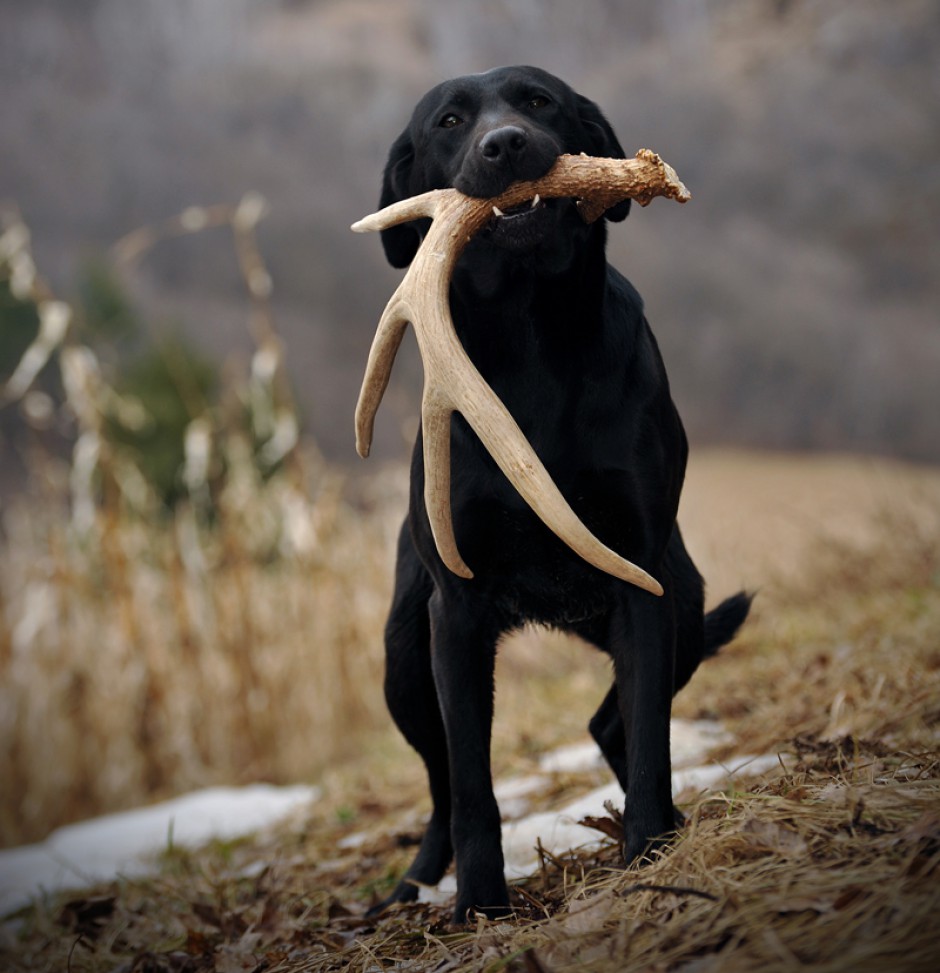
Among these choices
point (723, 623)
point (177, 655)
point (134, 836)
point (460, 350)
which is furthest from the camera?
point (177, 655)

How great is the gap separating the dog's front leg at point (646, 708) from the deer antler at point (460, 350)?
0.81 feet

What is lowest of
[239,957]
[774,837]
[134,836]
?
[134,836]

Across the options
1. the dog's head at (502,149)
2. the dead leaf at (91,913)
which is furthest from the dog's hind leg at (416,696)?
the dead leaf at (91,913)

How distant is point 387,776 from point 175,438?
26.9 meters

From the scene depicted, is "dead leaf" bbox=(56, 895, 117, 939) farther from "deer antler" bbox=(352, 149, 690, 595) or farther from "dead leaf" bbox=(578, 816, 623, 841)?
"deer antler" bbox=(352, 149, 690, 595)

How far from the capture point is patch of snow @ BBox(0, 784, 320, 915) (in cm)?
380

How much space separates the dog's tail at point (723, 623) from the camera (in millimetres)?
2709

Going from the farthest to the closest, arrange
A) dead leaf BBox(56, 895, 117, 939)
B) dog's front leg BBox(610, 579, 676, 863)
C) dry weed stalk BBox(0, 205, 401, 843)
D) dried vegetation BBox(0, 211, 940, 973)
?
dry weed stalk BBox(0, 205, 401, 843) < dead leaf BBox(56, 895, 117, 939) < dog's front leg BBox(610, 579, 676, 863) < dried vegetation BBox(0, 211, 940, 973)

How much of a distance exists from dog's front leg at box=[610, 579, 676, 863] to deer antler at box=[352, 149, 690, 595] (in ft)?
0.81

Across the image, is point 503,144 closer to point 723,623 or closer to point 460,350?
point 460,350

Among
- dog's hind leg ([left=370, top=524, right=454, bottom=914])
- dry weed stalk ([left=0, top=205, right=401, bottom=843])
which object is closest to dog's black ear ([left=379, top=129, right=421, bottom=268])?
dog's hind leg ([left=370, top=524, right=454, bottom=914])

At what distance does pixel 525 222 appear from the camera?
81.6 inches

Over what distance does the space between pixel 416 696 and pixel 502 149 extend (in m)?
1.26

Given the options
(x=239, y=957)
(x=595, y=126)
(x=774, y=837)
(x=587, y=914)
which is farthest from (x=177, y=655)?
(x=774, y=837)
